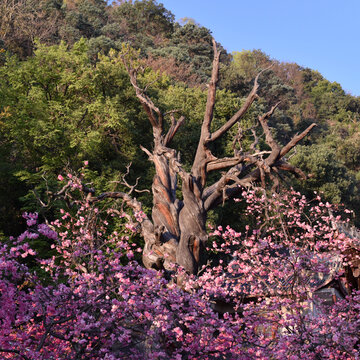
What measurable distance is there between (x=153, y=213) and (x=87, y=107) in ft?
39.8

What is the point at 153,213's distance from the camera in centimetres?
1188

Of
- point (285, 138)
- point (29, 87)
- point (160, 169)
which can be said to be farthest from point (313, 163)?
point (160, 169)

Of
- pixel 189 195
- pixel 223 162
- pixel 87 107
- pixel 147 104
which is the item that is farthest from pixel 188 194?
pixel 87 107

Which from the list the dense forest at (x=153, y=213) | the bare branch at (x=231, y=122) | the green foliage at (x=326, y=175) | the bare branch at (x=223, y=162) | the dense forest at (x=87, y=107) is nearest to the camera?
the dense forest at (x=153, y=213)

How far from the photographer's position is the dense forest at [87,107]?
20719 millimetres

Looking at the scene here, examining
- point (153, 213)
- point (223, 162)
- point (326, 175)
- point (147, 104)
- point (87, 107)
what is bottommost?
point (153, 213)

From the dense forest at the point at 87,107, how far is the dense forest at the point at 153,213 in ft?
0.42

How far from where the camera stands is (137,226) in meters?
11.2

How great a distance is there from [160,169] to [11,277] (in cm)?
768

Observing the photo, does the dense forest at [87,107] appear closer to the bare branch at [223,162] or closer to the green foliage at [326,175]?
the green foliage at [326,175]

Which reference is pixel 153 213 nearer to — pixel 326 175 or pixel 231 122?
pixel 231 122

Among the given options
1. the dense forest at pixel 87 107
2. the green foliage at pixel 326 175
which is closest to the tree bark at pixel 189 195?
the dense forest at pixel 87 107

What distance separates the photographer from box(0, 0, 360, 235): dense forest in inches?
816

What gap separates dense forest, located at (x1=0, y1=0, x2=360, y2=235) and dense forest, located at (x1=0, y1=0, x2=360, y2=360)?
0.42ft
